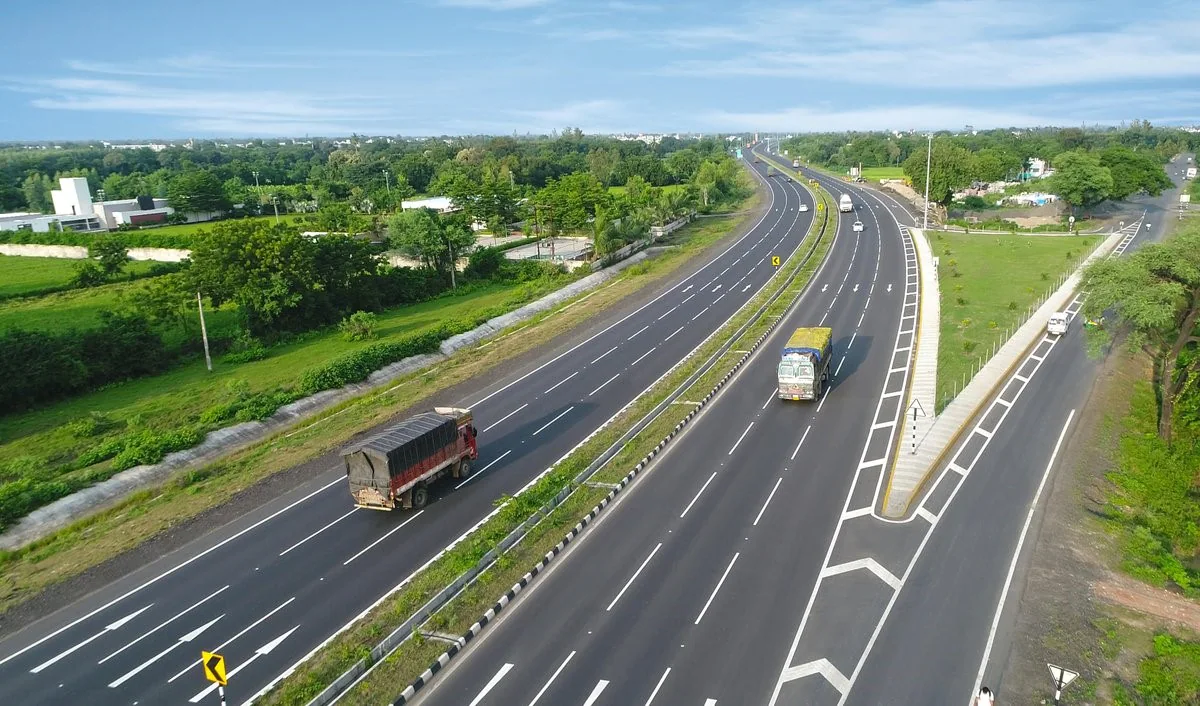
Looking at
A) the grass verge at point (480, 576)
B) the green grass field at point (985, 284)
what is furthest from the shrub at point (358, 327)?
the green grass field at point (985, 284)

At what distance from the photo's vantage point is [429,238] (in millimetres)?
76312

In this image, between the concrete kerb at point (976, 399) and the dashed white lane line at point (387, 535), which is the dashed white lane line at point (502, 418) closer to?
the dashed white lane line at point (387, 535)

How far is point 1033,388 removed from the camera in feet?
133

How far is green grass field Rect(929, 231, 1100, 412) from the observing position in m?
46.0

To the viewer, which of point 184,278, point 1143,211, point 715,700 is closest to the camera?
point 715,700

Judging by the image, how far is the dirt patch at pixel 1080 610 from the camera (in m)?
18.6

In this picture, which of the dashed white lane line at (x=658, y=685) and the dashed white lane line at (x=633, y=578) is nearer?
the dashed white lane line at (x=658, y=685)

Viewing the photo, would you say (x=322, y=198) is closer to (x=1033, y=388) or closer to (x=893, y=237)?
(x=893, y=237)

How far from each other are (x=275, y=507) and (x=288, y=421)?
11356mm

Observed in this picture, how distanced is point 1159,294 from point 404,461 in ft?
108

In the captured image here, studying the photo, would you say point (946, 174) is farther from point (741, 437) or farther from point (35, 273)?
point (35, 273)

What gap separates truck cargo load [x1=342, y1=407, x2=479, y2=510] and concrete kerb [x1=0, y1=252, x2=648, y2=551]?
11101mm

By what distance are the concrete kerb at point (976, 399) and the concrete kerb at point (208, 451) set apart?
30674mm

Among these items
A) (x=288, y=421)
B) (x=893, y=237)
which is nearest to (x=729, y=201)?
(x=893, y=237)
